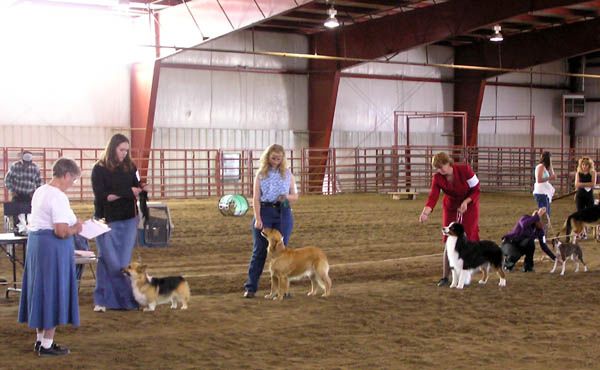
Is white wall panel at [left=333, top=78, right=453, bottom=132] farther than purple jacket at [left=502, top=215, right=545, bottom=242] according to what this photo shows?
Yes

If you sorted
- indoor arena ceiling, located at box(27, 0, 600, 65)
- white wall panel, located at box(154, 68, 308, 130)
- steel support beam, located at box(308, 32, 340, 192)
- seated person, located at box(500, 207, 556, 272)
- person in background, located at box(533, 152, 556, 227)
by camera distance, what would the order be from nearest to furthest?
1. seated person, located at box(500, 207, 556, 272)
2. person in background, located at box(533, 152, 556, 227)
3. indoor arena ceiling, located at box(27, 0, 600, 65)
4. white wall panel, located at box(154, 68, 308, 130)
5. steel support beam, located at box(308, 32, 340, 192)

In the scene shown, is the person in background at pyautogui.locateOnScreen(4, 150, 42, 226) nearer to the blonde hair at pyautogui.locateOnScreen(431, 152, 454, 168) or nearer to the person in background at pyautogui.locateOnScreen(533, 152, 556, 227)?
the blonde hair at pyautogui.locateOnScreen(431, 152, 454, 168)

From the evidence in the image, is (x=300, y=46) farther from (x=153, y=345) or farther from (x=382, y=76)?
(x=153, y=345)

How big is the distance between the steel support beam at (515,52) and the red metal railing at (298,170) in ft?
7.58

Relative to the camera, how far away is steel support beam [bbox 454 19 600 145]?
3116 cm

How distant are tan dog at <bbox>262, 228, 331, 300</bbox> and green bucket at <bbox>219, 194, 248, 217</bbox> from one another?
10.6 meters

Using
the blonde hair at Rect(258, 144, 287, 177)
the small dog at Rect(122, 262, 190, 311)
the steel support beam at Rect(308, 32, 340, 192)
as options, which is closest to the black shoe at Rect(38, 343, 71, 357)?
the small dog at Rect(122, 262, 190, 311)

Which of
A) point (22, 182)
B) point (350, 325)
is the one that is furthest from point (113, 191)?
point (22, 182)

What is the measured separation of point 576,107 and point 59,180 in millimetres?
34705

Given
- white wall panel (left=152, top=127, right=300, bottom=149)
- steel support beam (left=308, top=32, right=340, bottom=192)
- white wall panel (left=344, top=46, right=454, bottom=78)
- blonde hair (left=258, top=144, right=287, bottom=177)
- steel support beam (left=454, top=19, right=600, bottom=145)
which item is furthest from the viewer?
white wall panel (left=344, top=46, right=454, bottom=78)

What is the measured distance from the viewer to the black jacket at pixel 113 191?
26.2ft

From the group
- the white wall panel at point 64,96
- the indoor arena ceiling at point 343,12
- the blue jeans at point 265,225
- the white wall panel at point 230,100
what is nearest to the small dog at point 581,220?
the blue jeans at point 265,225

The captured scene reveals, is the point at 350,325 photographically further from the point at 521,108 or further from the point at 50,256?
the point at 521,108

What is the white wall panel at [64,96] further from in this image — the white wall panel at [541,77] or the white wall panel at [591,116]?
the white wall panel at [591,116]
